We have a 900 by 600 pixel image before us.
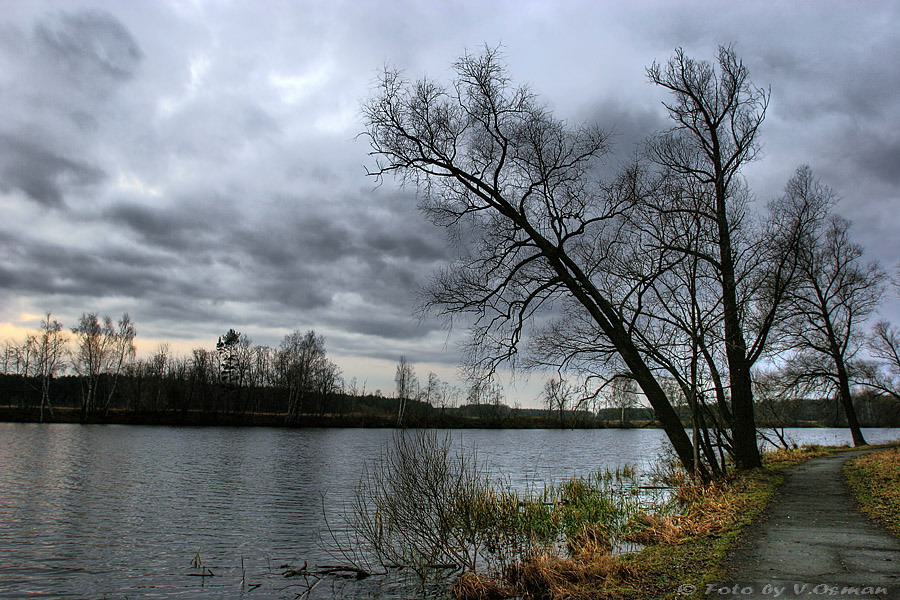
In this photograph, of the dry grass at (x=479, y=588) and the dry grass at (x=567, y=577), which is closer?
the dry grass at (x=567, y=577)

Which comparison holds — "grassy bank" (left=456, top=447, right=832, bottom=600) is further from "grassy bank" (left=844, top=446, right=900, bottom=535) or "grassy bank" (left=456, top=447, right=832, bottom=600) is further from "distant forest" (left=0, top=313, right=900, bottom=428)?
"distant forest" (left=0, top=313, right=900, bottom=428)

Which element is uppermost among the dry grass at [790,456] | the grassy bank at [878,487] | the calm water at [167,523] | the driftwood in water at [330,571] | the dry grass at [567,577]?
the grassy bank at [878,487]

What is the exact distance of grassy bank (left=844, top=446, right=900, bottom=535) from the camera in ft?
31.0

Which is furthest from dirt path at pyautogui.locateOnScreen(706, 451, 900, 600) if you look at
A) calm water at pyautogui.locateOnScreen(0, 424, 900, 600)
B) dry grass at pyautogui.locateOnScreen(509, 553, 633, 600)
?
calm water at pyautogui.locateOnScreen(0, 424, 900, 600)

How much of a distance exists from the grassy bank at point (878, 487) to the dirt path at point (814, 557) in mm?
254

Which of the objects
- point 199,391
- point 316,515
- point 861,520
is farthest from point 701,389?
point 199,391

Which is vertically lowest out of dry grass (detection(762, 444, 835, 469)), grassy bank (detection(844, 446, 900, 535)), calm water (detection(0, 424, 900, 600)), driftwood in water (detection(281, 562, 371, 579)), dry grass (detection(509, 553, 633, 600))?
calm water (detection(0, 424, 900, 600))

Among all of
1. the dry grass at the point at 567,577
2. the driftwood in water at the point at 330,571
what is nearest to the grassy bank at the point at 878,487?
the dry grass at the point at 567,577

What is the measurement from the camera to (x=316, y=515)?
16797mm

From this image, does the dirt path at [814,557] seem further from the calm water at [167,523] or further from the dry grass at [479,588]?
the calm water at [167,523]

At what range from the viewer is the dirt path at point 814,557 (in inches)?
233

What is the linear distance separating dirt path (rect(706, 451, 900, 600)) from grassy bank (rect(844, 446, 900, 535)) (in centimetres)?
25

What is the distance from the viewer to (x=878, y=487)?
12359mm

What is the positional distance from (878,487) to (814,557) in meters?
7.40
